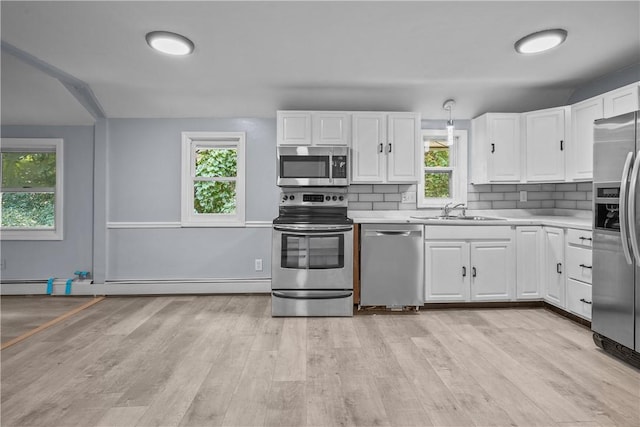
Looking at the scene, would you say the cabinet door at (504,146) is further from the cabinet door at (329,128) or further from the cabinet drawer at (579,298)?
the cabinet door at (329,128)

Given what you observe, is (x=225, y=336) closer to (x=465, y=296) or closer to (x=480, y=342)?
(x=480, y=342)

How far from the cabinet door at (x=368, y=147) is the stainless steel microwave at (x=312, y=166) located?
0.18 meters

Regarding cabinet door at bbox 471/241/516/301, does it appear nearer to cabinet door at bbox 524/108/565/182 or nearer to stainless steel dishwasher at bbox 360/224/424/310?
stainless steel dishwasher at bbox 360/224/424/310

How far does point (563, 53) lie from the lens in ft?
Result: 11.0

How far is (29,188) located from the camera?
4.48 metres

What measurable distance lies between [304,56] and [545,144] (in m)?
2.60

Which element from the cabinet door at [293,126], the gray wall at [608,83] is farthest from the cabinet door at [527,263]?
the cabinet door at [293,126]

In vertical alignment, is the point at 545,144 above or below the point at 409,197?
above

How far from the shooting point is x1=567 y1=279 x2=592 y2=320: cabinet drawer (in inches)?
124

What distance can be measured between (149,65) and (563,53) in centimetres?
369

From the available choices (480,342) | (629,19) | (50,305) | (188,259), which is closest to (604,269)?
(480,342)

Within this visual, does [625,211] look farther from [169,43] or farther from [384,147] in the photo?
[169,43]

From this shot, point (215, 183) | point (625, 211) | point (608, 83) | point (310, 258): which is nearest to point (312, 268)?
point (310, 258)

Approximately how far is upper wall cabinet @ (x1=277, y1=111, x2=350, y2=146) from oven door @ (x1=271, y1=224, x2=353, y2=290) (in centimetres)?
94
